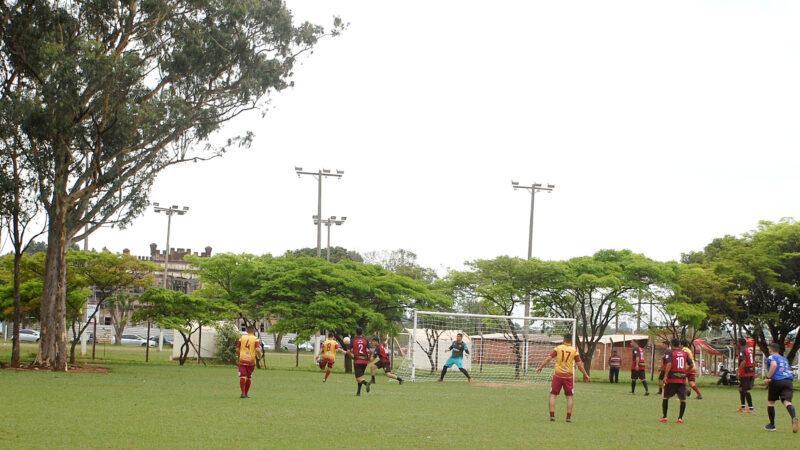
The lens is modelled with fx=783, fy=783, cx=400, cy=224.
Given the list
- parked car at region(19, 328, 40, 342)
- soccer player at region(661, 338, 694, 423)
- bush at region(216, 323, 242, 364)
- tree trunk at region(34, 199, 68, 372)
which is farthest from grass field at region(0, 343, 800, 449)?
parked car at region(19, 328, 40, 342)

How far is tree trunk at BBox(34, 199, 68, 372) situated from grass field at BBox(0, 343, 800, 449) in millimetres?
4598

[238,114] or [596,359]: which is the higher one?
[238,114]

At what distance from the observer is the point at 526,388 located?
1006 inches

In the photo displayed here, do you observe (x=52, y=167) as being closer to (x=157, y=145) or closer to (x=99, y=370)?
(x=157, y=145)

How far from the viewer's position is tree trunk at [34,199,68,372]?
26.0 m

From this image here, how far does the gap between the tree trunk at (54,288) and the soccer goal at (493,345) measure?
41.2 feet

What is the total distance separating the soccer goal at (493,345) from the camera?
107 ft

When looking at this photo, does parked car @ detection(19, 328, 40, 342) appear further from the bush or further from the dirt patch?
the dirt patch

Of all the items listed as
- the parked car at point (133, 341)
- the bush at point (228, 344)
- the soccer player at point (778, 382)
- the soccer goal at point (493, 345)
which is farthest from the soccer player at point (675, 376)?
the parked car at point (133, 341)

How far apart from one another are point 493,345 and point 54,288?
2018 centimetres

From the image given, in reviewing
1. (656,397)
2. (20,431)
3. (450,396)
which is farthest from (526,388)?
(20,431)

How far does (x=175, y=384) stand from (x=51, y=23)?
12.2m

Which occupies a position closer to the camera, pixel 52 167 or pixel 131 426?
pixel 131 426

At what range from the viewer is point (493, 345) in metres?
37.9
